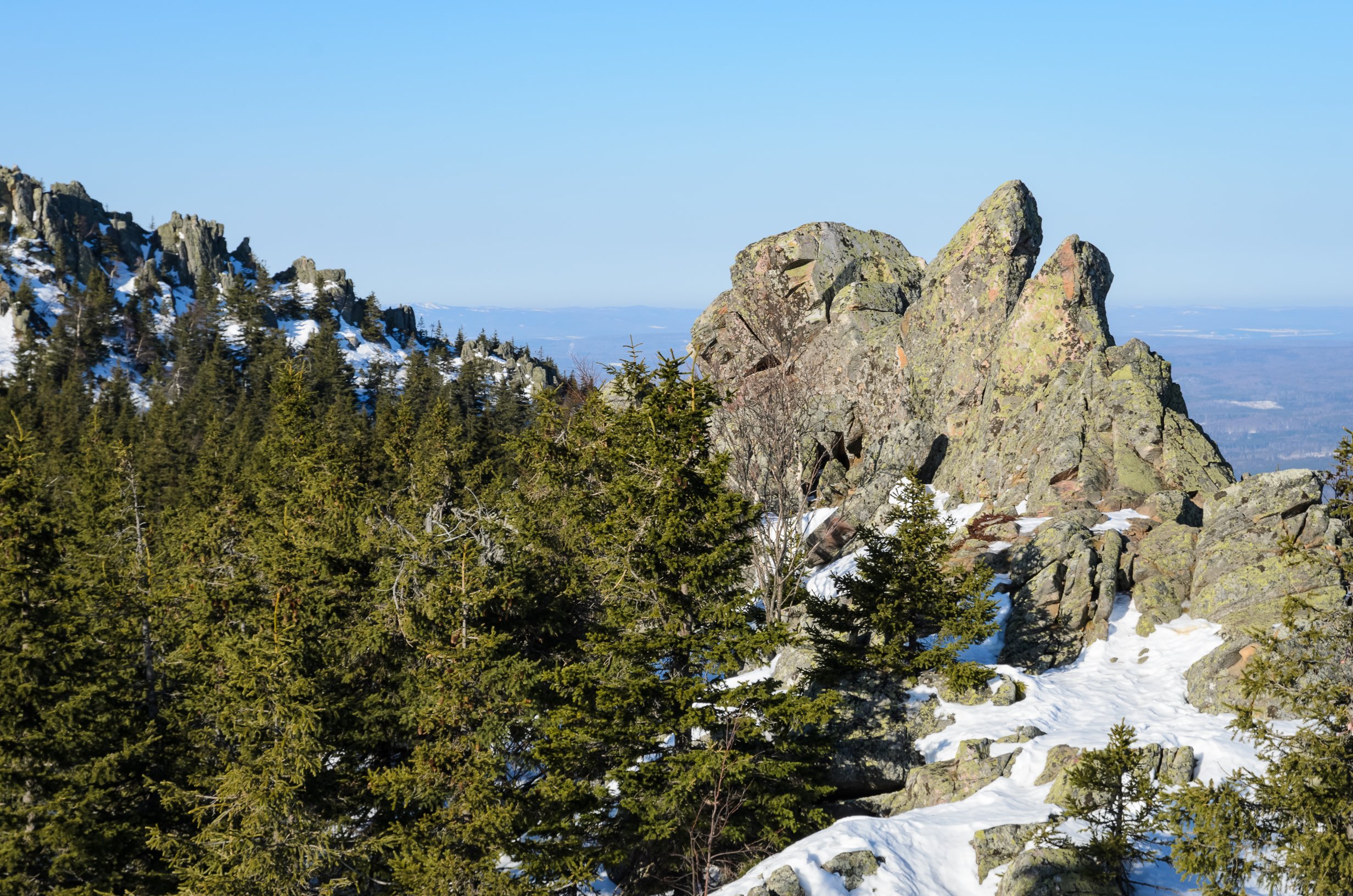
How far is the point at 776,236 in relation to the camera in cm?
5138

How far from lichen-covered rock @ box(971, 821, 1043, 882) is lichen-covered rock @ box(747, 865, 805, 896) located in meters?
3.17

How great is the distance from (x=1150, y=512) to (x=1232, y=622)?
22.6 ft

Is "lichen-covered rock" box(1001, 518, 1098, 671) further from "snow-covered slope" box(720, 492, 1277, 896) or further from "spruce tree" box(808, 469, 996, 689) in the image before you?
"spruce tree" box(808, 469, 996, 689)

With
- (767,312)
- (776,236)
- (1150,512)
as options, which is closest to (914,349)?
(767,312)

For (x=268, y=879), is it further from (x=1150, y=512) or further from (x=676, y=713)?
(x=1150, y=512)

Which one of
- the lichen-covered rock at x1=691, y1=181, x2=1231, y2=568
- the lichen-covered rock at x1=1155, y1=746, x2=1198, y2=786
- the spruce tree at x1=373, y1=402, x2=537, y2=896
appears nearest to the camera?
the spruce tree at x1=373, y1=402, x2=537, y2=896

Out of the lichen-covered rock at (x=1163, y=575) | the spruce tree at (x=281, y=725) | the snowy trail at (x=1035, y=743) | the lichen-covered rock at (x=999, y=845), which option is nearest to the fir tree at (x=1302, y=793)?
the snowy trail at (x=1035, y=743)

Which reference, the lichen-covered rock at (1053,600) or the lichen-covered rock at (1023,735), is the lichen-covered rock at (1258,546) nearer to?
the lichen-covered rock at (1053,600)

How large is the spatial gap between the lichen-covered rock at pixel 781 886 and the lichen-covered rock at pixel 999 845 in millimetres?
3171

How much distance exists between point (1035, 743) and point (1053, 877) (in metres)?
5.27

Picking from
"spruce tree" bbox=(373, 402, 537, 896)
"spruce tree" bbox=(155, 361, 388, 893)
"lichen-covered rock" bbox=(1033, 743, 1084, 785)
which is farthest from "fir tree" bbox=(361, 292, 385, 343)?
"lichen-covered rock" bbox=(1033, 743, 1084, 785)

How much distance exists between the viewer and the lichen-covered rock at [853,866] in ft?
50.0

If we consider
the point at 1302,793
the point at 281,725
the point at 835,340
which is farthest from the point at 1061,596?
the point at 835,340

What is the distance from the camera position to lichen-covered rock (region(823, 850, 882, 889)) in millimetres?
15227
